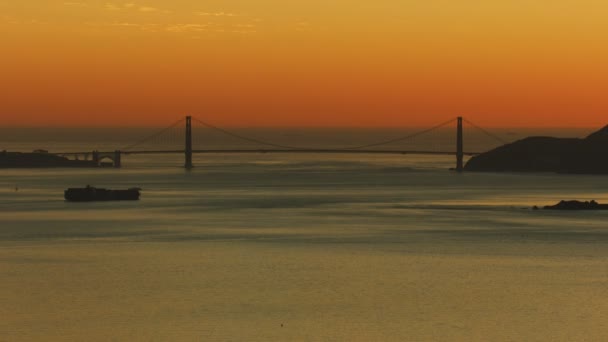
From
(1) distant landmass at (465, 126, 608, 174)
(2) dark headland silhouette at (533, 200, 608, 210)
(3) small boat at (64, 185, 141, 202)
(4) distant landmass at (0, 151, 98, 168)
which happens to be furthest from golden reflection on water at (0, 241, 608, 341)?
(4) distant landmass at (0, 151, 98, 168)

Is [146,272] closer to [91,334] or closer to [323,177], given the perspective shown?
[91,334]

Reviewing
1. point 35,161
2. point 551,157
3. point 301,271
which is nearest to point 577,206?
point 301,271

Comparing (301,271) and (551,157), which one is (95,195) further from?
(551,157)

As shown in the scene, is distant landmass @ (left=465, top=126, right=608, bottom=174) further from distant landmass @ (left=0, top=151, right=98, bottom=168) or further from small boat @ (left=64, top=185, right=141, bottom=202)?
small boat @ (left=64, top=185, right=141, bottom=202)

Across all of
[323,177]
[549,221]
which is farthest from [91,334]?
[323,177]

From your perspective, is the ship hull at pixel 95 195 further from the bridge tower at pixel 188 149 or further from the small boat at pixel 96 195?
the bridge tower at pixel 188 149
